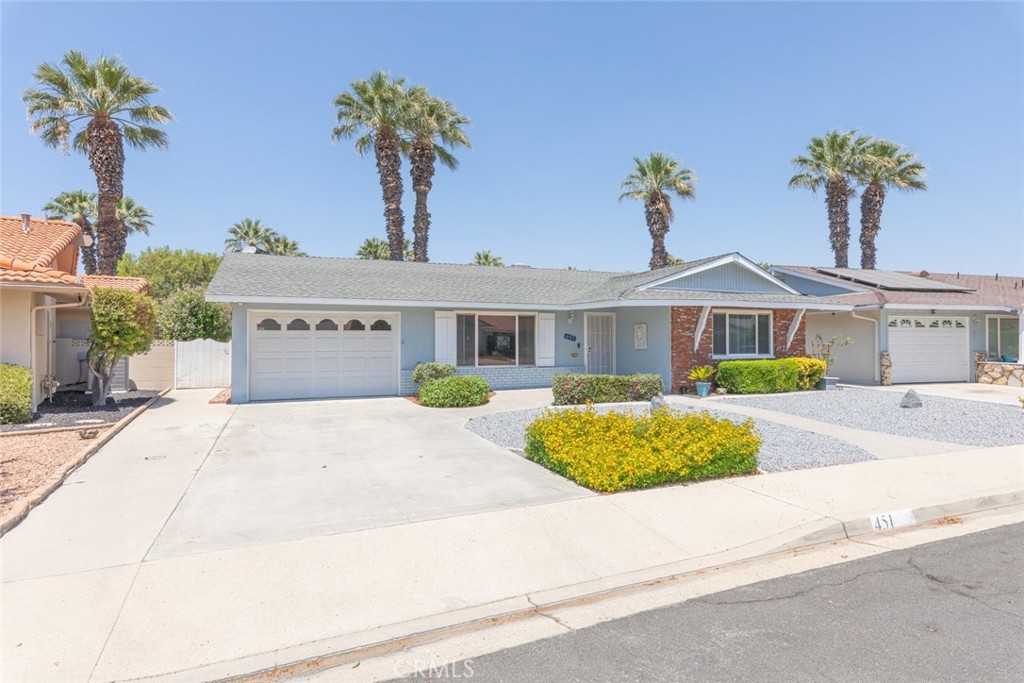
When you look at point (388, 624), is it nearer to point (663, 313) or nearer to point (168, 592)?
point (168, 592)

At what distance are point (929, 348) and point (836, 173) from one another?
15.7 meters

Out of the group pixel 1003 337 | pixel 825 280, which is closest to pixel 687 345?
pixel 825 280

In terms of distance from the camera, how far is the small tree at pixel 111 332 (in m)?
12.4

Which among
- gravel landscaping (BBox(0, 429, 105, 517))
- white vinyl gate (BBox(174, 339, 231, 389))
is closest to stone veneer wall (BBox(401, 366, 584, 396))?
white vinyl gate (BBox(174, 339, 231, 389))

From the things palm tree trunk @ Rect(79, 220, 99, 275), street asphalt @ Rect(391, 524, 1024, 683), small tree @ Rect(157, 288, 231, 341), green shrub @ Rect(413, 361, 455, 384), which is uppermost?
palm tree trunk @ Rect(79, 220, 99, 275)

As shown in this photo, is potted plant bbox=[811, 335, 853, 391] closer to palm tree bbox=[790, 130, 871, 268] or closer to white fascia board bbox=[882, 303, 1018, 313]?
white fascia board bbox=[882, 303, 1018, 313]

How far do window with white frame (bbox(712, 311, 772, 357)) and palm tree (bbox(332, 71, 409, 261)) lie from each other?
1631 centimetres

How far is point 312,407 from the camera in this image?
1364 cm

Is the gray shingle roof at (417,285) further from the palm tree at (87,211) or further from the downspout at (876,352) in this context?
the palm tree at (87,211)

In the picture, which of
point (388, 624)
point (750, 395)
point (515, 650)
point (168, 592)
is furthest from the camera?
point (750, 395)

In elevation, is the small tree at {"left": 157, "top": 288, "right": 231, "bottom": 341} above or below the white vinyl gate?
above

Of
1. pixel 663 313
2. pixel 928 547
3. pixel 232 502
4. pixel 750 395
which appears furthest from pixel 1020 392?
pixel 232 502

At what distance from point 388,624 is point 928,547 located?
198 inches

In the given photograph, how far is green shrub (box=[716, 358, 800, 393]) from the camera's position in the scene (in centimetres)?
1573
